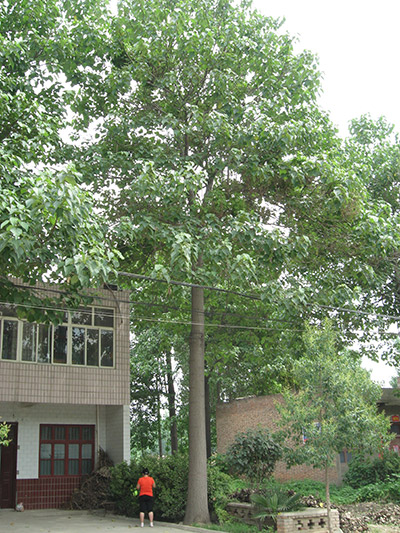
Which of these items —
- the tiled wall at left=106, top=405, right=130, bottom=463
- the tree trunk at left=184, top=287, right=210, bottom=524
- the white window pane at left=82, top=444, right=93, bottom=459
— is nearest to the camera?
the tree trunk at left=184, top=287, right=210, bottom=524

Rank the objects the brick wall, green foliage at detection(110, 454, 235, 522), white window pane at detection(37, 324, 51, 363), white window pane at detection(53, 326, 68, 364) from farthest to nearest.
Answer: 1. the brick wall
2. white window pane at detection(53, 326, 68, 364)
3. white window pane at detection(37, 324, 51, 363)
4. green foliage at detection(110, 454, 235, 522)

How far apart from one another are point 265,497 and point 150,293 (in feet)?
24.6

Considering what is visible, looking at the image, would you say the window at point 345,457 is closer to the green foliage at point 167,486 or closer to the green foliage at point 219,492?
the green foliage at point 167,486

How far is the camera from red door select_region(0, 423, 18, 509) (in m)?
18.7

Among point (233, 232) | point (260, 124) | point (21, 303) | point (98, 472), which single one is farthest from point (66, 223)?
point (98, 472)

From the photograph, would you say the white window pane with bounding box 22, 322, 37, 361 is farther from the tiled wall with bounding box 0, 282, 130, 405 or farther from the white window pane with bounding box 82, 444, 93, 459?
the white window pane with bounding box 82, 444, 93, 459

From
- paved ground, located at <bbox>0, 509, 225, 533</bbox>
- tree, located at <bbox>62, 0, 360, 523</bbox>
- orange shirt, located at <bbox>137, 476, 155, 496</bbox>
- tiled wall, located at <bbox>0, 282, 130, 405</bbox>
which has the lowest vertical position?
paved ground, located at <bbox>0, 509, 225, 533</bbox>

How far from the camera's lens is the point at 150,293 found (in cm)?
1933

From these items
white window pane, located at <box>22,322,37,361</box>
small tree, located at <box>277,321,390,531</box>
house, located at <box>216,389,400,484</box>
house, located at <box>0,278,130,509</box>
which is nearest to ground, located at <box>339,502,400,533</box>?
small tree, located at <box>277,321,390,531</box>

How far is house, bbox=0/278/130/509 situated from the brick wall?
275 inches

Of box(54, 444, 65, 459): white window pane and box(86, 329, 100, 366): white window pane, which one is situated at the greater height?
box(86, 329, 100, 366): white window pane

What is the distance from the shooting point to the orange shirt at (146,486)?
610 inches

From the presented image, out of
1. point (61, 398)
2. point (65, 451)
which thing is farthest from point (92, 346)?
point (65, 451)

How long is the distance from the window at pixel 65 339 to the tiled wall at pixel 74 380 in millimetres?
244
